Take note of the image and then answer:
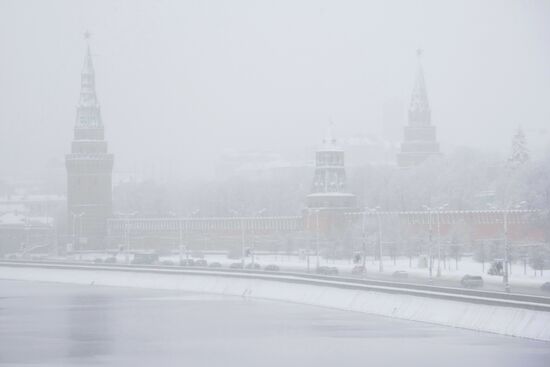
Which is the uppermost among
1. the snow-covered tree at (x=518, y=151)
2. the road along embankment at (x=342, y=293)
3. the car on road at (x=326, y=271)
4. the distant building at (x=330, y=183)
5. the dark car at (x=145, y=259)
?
the snow-covered tree at (x=518, y=151)

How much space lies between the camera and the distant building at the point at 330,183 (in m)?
115

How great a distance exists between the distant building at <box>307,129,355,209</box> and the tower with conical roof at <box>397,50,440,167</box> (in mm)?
49071

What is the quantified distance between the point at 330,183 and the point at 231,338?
61.8 m

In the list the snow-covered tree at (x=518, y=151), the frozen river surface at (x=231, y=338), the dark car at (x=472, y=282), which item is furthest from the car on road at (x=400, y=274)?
the snow-covered tree at (x=518, y=151)

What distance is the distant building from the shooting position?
4515 inches

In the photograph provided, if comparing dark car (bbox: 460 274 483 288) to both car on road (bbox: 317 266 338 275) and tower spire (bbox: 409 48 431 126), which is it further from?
tower spire (bbox: 409 48 431 126)

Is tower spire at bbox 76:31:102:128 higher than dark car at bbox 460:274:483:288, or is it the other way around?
tower spire at bbox 76:31:102:128

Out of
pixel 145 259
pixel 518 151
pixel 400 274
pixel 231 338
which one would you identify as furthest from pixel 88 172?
pixel 231 338

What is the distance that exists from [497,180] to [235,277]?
2152 inches

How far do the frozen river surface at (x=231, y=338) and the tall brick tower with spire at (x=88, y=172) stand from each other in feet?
184

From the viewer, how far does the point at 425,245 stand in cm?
10138

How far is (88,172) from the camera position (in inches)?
5118

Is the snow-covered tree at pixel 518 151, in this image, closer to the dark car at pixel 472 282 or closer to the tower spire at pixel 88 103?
the tower spire at pixel 88 103

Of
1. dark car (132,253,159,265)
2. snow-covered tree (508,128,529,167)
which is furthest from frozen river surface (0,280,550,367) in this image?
snow-covered tree (508,128,529,167)
